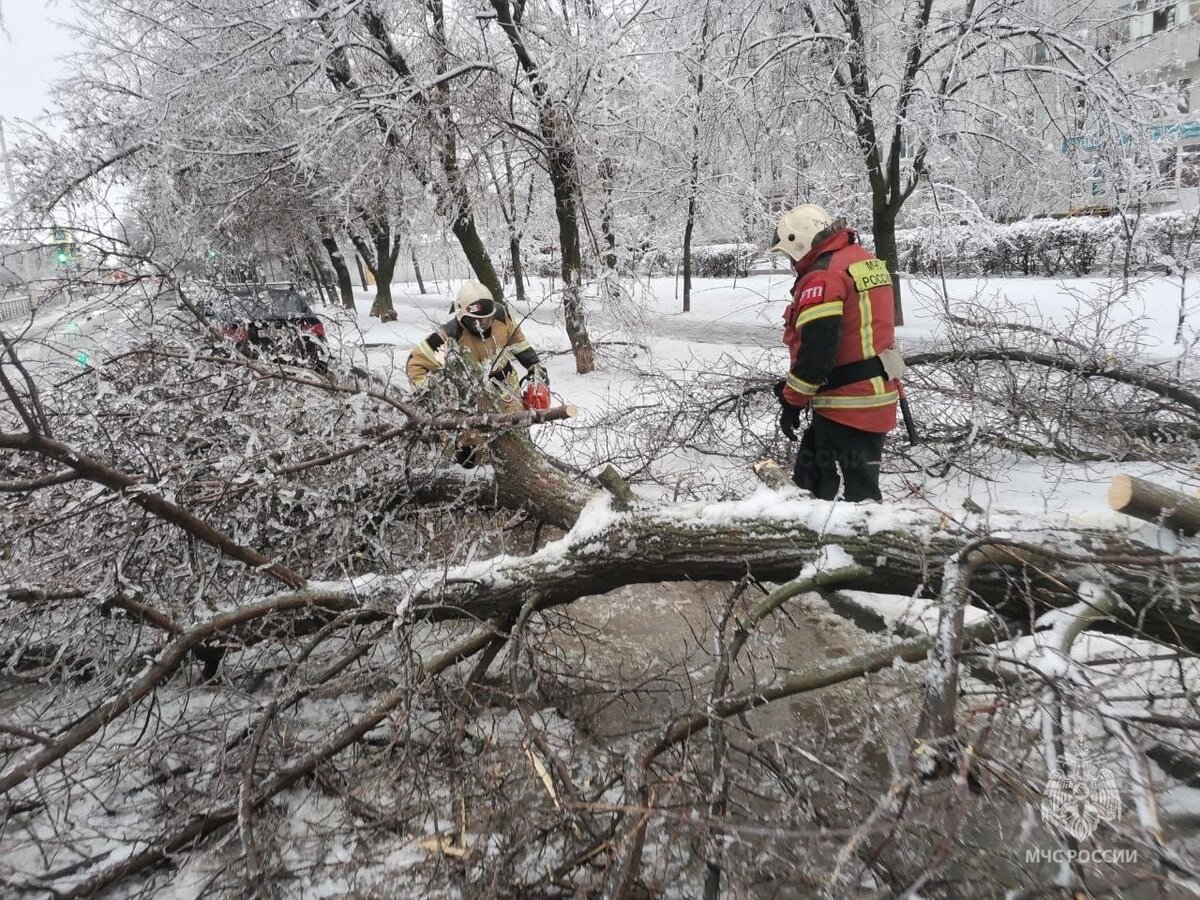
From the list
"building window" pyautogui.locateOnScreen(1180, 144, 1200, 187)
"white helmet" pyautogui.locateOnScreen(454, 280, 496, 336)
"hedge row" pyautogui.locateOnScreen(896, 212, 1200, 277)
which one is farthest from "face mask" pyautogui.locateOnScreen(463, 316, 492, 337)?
"building window" pyautogui.locateOnScreen(1180, 144, 1200, 187)

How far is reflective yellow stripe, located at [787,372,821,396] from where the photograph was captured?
2889 millimetres

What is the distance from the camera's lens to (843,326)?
9.26 ft

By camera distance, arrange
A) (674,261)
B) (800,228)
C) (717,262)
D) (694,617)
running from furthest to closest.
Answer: (717,262) < (674,261) < (694,617) < (800,228)

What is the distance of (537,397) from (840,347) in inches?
65.4

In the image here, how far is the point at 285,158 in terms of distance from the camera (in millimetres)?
8703

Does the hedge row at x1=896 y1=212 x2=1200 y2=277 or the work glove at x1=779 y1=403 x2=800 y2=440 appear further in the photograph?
the hedge row at x1=896 y1=212 x2=1200 y2=277

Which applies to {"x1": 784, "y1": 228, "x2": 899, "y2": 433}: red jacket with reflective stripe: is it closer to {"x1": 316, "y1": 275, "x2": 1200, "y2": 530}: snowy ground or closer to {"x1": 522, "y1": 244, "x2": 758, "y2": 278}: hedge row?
{"x1": 316, "y1": 275, "x2": 1200, "y2": 530}: snowy ground

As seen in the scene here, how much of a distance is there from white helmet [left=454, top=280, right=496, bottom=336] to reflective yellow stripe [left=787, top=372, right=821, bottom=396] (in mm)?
1794

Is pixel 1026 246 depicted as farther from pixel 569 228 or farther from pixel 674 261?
pixel 569 228

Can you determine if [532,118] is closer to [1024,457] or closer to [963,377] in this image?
[963,377]

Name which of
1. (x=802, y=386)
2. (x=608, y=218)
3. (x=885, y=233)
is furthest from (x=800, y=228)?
(x=608, y=218)

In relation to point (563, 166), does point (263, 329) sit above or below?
below

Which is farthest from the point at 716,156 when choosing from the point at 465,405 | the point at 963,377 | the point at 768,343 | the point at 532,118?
the point at 465,405

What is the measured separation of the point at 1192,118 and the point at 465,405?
9579 millimetres
